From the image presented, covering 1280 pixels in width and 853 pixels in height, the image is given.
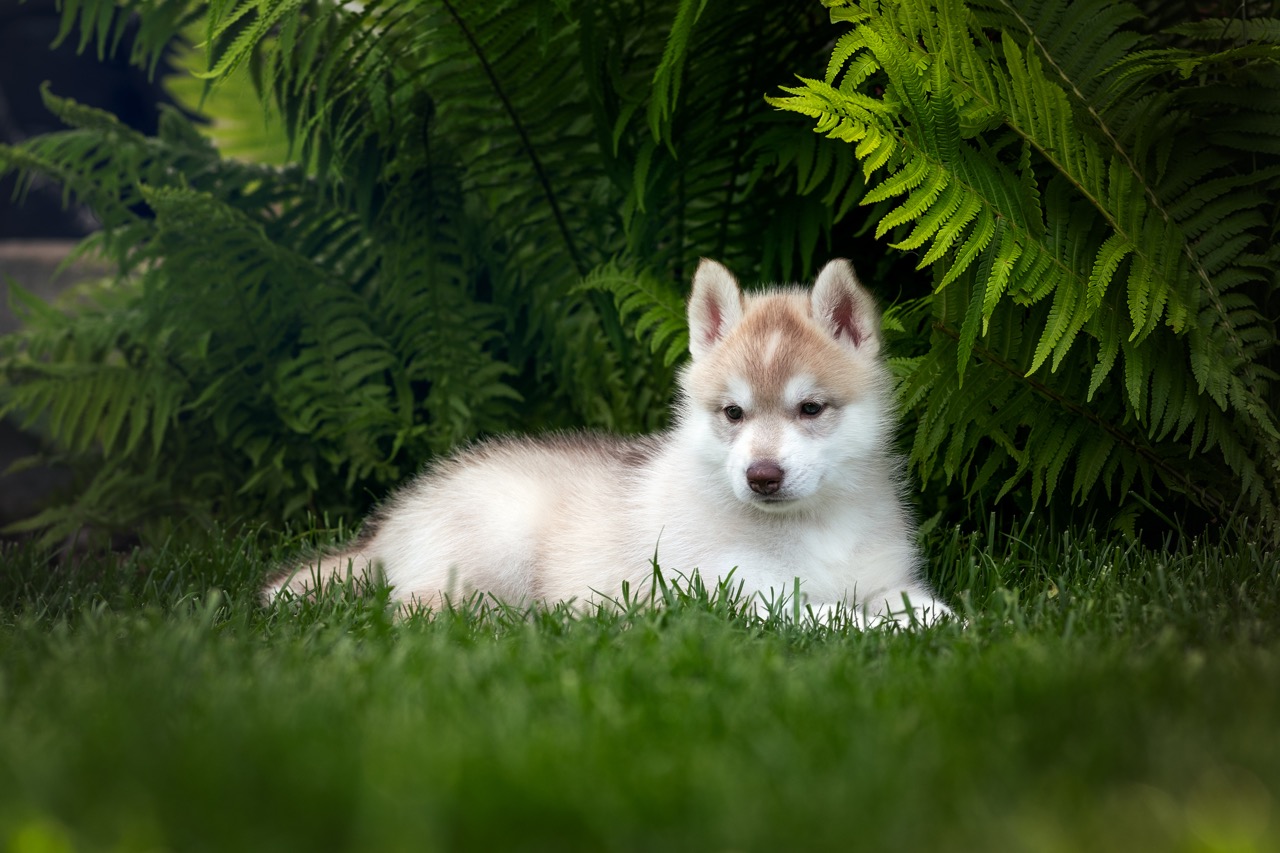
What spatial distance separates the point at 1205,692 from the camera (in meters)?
2.00

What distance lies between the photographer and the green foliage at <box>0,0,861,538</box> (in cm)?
420

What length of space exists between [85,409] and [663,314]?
272cm

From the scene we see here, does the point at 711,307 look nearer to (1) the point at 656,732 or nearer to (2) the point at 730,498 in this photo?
(2) the point at 730,498

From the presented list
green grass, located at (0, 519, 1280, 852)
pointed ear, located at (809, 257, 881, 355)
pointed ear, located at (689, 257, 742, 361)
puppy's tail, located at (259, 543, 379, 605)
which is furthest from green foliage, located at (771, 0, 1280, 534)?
puppy's tail, located at (259, 543, 379, 605)

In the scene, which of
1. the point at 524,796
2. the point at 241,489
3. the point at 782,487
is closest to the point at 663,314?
the point at 782,487

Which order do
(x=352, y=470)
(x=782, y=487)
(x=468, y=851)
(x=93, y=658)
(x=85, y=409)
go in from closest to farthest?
1. (x=468, y=851)
2. (x=93, y=658)
3. (x=782, y=487)
4. (x=352, y=470)
5. (x=85, y=409)

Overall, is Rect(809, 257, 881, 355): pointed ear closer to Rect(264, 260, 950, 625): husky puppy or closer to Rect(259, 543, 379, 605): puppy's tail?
Rect(264, 260, 950, 625): husky puppy

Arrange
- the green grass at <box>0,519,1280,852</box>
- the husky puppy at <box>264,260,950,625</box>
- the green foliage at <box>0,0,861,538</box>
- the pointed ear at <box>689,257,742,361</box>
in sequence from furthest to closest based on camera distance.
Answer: the green foliage at <box>0,0,861,538</box> → the pointed ear at <box>689,257,742,361</box> → the husky puppy at <box>264,260,950,625</box> → the green grass at <box>0,519,1280,852</box>

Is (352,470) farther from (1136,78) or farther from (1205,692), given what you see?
(1205,692)

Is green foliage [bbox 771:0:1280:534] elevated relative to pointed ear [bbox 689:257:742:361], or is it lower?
elevated

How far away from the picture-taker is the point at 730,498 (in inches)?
132

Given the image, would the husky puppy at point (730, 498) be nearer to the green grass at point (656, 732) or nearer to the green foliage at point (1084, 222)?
the green foliage at point (1084, 222)

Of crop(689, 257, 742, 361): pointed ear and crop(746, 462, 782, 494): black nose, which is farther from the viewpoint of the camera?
crop(689, 257, 742, 361): pointed ear

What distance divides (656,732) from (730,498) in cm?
147
